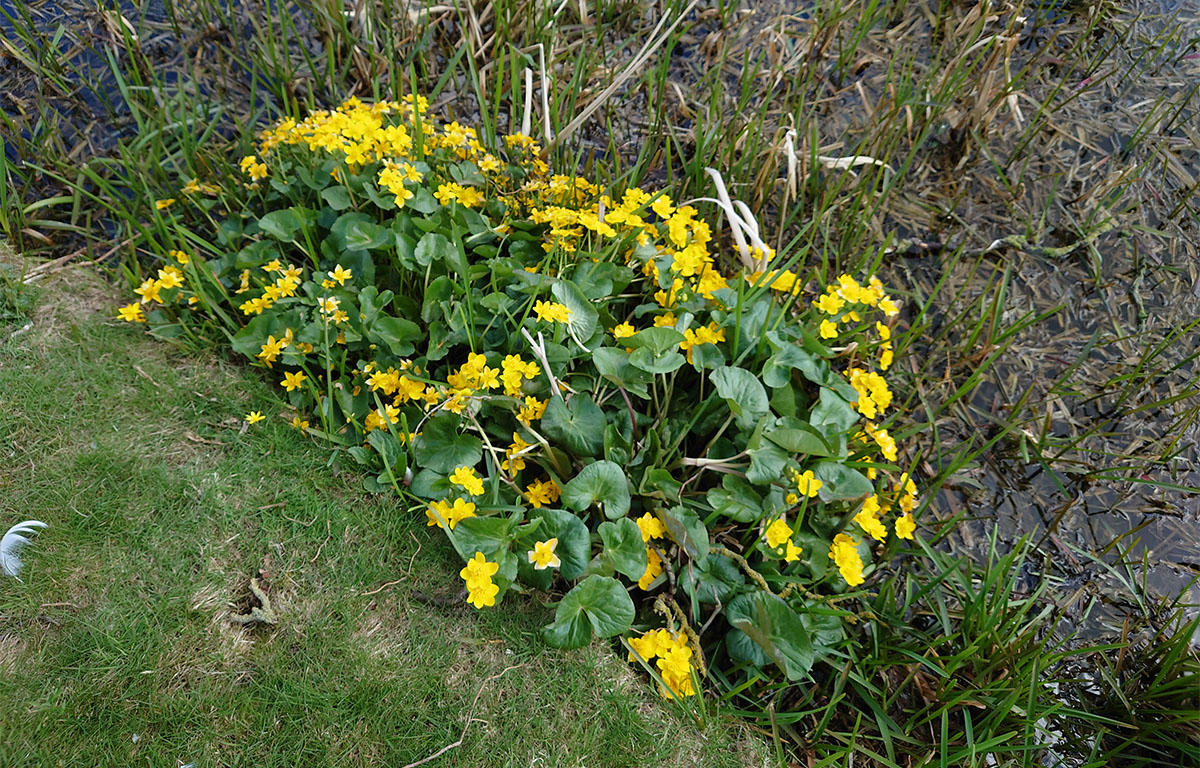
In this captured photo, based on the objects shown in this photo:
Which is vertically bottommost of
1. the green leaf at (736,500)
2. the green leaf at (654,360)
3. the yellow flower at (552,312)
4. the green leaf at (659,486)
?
the green leaf at (736,500)

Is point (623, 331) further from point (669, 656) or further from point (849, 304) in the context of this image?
point (669, 656)

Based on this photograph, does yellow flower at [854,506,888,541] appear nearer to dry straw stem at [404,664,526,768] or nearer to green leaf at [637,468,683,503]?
green leaf at [637,468,683,503]

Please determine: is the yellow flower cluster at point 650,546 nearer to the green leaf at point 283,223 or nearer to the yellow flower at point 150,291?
the green leaf at point 283,223

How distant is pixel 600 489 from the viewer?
1.71 m

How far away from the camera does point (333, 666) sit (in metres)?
1.62

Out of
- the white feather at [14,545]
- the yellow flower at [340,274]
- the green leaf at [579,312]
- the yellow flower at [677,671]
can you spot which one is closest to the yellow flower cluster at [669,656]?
the yellow flower at [677,671]

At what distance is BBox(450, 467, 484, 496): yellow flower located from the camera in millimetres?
1671

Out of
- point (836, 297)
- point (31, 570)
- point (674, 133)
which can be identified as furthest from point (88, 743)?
point (674, 133)

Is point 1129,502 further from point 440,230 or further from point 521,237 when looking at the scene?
point 440,230

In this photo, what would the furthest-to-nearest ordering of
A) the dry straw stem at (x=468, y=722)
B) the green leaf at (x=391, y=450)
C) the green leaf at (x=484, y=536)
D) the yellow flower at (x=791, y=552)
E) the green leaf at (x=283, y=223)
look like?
1. the green leaf at (x=283, y=223)
2. the green leaf at (x=391, y=450)
3. the yellow flower at (x=791, y=552)
4. the green leaf at (x=484, y=536)
5. the dry straw stem at (x=468, y=722)

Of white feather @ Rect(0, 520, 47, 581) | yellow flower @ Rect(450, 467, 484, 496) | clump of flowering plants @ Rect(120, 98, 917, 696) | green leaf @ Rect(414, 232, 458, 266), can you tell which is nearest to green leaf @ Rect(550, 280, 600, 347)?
clump of flowering plants @ Rect(120, 98, 917, 696)

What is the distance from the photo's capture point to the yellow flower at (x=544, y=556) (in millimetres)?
1568

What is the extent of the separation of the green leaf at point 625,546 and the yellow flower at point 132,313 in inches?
55.3

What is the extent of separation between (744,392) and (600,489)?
1.38 feet
